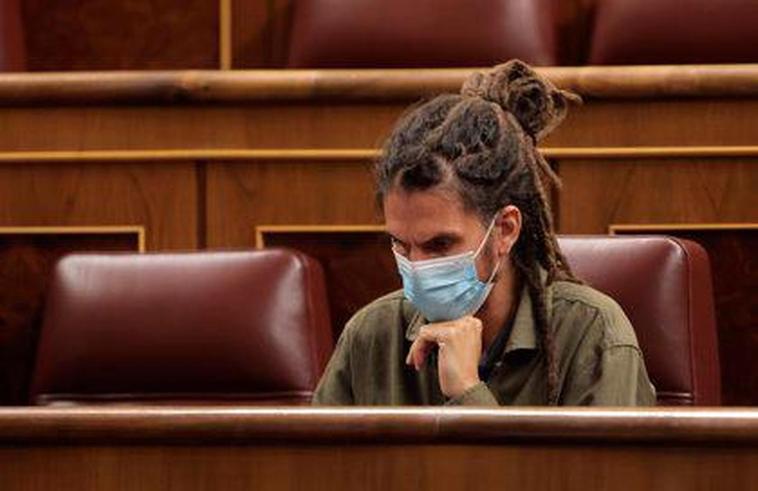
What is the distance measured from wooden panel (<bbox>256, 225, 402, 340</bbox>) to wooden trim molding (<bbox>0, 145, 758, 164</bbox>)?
3cm

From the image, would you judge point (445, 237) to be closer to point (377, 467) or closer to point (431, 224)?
point (431, 224)

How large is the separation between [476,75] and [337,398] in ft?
0.41

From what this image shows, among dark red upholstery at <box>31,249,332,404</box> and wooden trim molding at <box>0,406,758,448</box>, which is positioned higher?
dark red upholstery at <box>31,249,332,404</box>

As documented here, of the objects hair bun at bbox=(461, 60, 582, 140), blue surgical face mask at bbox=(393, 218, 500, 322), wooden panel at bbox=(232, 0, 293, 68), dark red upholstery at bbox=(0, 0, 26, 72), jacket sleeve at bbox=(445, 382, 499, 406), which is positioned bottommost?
jacket sleeve at bbox=(445, 382, 499, 406)

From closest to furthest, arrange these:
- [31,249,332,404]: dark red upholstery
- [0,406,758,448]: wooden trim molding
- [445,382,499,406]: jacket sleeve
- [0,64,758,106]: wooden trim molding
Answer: [0,406,758,448]: wooden trim molding, [445,382,499,406]: jacket sleeve, [31,249,332,404]: dark red upholstery, [0,64,758,106]: wooden trim molding

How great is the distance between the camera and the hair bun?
606 millimetres

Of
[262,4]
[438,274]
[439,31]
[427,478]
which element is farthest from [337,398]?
[262,4]

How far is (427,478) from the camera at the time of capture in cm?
44

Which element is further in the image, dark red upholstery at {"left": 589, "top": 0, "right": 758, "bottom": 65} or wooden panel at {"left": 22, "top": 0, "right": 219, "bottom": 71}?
wooden panel at {"left": 22, "top": 0, "right": 219, "bottom": 71}

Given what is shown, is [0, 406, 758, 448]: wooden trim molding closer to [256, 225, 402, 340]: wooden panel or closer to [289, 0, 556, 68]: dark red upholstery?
[256, 225, 402, 340]: wooden panel

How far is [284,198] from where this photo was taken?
31.0 inches

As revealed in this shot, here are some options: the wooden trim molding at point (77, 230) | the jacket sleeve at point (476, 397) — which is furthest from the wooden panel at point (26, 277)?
the jacket sleeve at point (476, 397)

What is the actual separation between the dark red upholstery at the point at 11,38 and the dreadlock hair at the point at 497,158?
38 centimetres

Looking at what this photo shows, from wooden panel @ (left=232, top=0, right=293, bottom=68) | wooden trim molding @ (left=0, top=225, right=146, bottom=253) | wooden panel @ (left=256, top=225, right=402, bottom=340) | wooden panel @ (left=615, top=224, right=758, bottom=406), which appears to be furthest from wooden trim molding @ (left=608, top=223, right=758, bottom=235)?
wooden panel @ (left=232, top=0, right=293, bottom=68)
